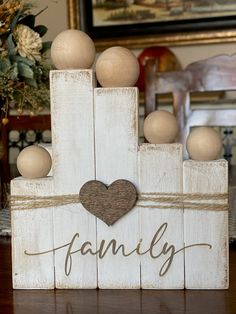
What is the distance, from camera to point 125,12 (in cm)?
283

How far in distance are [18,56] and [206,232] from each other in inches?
23.9

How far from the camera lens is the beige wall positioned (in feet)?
9.05

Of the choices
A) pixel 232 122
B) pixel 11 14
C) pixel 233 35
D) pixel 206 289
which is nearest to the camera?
pixel 206 289

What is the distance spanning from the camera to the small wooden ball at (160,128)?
0.68 meters

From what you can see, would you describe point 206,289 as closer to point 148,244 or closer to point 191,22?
point 148,244

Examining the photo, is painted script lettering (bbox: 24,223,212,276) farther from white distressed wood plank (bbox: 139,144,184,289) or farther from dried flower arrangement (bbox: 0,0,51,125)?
dried flower arrangement (bbox: 0,0,51,125)

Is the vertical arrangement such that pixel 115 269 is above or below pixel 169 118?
below

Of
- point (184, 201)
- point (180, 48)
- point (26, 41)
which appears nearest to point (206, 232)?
point (184, 201)

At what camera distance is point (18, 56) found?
1124 mm

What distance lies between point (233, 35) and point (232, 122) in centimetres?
93

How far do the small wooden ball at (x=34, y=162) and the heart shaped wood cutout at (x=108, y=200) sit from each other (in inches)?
2.2

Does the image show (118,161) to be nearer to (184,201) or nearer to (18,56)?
(184,201)

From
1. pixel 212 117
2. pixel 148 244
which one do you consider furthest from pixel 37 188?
pixel 212 117

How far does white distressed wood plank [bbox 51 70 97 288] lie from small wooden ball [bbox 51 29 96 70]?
0.01 m
